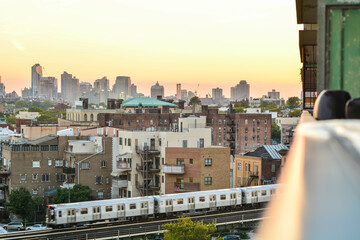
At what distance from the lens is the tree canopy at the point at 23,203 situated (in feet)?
152

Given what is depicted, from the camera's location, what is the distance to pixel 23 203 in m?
46.7

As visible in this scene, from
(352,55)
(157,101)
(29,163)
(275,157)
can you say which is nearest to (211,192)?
(275,157)

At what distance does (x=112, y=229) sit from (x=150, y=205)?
4.12 metres

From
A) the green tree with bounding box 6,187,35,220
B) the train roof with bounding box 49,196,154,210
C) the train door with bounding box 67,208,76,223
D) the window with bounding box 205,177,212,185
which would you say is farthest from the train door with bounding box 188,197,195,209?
the green tree with bounding box 6,187,35,220

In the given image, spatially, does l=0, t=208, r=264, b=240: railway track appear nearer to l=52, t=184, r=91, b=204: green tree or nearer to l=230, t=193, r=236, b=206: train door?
l=230, t=193, r=236, b=206: train door

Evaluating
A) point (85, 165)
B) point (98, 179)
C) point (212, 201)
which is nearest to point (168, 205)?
point (212, 201)

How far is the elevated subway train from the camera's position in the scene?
3766 centimetres

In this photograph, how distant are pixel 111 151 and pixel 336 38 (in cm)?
4679

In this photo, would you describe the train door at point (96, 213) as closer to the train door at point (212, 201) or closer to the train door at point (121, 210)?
the train door at point (121, 210)

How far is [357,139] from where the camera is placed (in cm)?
91

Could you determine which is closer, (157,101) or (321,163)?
(321,163)

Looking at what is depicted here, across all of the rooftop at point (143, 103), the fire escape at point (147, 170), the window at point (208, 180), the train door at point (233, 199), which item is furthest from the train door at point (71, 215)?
the rooftop at point (143, 103)

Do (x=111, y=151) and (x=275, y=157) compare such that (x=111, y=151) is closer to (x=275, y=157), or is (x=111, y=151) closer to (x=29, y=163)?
(x=29, y=163)

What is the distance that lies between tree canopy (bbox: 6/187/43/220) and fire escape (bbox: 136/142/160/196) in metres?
8.47
